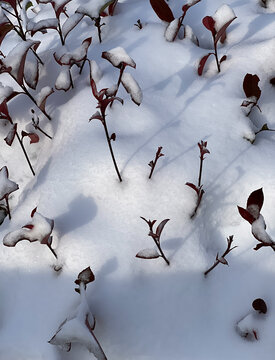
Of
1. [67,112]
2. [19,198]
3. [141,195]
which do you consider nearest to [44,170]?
[19,198]

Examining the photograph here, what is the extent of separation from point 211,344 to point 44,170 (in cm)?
84

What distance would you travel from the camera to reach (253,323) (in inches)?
41.4

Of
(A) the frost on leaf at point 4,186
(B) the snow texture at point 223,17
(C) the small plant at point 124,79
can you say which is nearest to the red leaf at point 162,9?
(B) the snow texture at point 223,17

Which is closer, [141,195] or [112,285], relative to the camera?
[112,285]

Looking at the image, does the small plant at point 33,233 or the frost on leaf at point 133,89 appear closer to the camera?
the small plant at point 33,233

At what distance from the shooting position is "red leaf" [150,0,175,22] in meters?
1.70

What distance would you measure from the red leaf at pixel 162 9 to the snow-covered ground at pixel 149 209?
0.12m

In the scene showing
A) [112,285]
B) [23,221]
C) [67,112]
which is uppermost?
[67,112]

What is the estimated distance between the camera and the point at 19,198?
4.54ft

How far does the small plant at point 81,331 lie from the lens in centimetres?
91

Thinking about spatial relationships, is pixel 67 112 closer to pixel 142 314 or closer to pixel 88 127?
pixel 88 127

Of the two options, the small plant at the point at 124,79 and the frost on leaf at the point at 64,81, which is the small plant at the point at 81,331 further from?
the frost on leaf at the point at 64,81

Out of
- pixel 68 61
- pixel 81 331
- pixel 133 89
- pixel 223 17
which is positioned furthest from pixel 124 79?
pixel 81 331

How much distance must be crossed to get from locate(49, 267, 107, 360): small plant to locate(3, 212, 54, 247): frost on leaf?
17 centimetres
